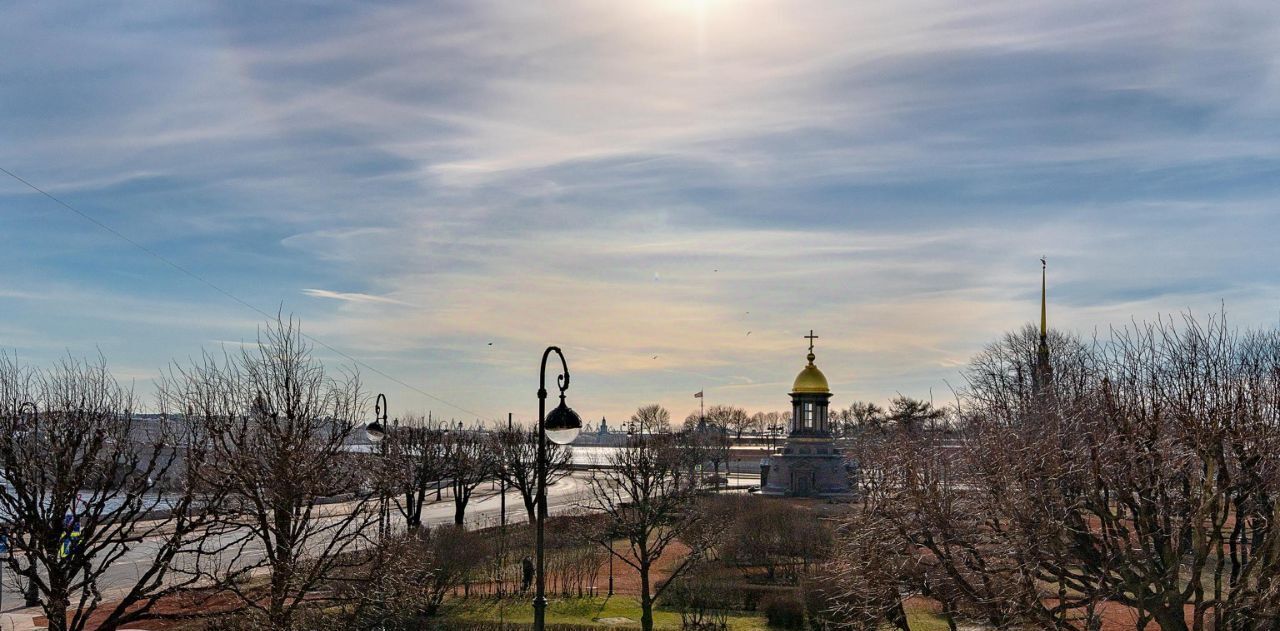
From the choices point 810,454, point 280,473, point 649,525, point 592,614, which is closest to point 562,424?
point 280,473

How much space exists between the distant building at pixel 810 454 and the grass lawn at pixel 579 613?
124 ft

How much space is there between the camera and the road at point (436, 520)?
31.2m

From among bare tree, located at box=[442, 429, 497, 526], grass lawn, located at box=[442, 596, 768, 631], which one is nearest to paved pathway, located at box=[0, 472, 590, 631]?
bare tree, located at box=[442, 429, 497, 526]

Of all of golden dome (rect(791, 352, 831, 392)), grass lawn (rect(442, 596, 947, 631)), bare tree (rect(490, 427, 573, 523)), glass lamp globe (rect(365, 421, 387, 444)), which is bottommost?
grass lawn (rect(442, 596, 947, 631))

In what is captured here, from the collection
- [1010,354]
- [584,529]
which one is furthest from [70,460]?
[1010,354]

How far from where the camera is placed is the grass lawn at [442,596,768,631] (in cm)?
2838

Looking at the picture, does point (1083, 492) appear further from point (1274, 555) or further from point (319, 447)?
point (319, 447)

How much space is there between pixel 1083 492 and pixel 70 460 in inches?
729

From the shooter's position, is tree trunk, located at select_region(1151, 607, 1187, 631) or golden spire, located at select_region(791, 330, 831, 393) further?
golden spire, located at select_region(791, 330, 831, 393)

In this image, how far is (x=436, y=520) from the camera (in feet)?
182

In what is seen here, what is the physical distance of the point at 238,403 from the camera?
22.1m

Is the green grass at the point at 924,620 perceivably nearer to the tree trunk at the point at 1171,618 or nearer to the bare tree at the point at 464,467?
the tree trunk at the point at 1171,618

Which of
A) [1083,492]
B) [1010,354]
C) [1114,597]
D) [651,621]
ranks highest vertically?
[1010,354]

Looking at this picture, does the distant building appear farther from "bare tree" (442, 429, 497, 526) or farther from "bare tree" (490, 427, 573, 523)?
"bare tree" (442, 429, 497, 526)
